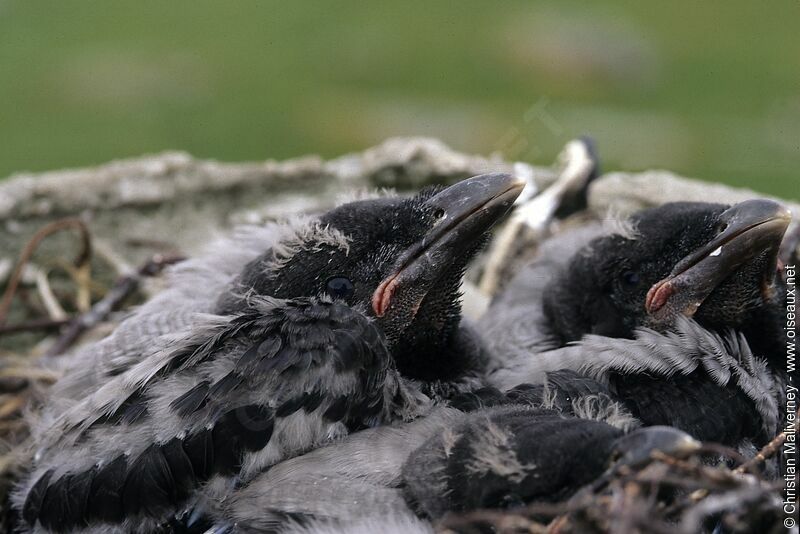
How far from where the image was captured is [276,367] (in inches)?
53.5

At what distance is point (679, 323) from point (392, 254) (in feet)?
1.45

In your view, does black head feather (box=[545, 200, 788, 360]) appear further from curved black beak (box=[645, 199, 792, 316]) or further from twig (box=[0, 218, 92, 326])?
twig (box=[0, 218, 92, 326])

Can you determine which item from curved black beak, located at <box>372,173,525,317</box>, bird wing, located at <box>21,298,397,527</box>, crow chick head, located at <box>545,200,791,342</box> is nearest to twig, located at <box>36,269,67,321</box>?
bird wing, located at <box>21,298,397,527</box>

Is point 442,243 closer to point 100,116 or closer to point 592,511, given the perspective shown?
point 592,511

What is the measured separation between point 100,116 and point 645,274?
10.1 ft

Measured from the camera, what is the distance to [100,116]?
4.22 meters

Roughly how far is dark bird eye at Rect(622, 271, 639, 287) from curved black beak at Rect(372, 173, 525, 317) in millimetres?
276

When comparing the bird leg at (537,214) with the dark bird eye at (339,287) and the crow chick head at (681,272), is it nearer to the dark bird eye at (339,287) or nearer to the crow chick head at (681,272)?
the crow chick head at (681,272)

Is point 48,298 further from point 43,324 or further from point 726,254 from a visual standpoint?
point 726,254

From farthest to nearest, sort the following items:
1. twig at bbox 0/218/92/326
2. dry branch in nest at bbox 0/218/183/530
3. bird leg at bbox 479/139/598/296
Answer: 1. bird leg at bbox 479/139/598/296
2. twig at bbox 0/218/92/326
3. dry branch in nest at bbox 0/218/183/530

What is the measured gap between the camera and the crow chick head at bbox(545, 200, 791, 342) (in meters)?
1.52

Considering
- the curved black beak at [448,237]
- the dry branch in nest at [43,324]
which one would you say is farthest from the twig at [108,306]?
the curved black beak at [448,237]

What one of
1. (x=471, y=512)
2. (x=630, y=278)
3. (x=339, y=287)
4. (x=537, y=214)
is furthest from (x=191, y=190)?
(x=471, y=512)

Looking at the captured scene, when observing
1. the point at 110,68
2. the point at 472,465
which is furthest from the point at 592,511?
the point at 110,68
